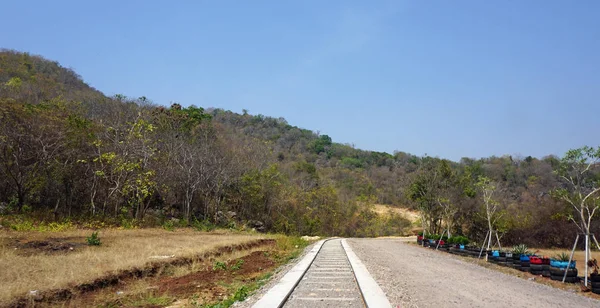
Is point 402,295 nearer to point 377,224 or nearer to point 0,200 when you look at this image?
point 0,200

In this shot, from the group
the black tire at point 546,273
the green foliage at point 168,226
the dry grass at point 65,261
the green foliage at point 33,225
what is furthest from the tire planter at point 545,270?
the green foliage at point 168,226

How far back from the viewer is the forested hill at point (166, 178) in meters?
19.5

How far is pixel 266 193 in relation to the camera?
38.5 metres

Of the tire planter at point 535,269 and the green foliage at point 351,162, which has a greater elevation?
the green foliage at point 351,162

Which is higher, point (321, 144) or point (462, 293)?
point (321, 144)

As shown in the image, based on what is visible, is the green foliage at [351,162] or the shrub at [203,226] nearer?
the shrub at [203,226]

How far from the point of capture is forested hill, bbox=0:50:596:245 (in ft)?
64.1

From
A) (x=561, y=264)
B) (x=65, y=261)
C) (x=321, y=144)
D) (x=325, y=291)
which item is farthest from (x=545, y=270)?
(x=321, y=144)

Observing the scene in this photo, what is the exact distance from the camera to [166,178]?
2906cm

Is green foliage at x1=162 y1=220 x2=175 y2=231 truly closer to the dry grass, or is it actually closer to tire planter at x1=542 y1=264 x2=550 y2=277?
the dry grass

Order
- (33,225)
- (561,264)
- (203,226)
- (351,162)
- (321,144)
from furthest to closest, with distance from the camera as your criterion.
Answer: (321,144) < (351,162) < (203,226) < (33,225) < (561,264)

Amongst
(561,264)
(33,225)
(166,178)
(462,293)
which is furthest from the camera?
(166,178)

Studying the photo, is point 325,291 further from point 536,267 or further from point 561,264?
point 536,267

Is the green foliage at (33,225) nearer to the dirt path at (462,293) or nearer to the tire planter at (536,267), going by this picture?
the dirt path at (462,293)
